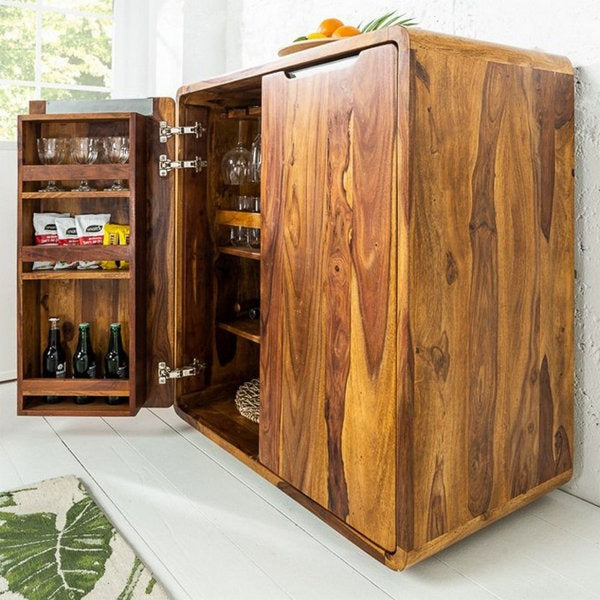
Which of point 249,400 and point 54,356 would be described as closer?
point 249,400

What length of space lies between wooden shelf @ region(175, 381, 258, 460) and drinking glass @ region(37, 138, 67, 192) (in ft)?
2.89

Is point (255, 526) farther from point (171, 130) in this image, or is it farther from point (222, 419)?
point (171, 130)

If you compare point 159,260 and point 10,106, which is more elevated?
point 10,106

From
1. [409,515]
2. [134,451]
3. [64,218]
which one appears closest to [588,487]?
[409,515]

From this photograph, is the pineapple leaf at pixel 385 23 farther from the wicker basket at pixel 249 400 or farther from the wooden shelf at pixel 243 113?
the wicker basket at pixel 249 400

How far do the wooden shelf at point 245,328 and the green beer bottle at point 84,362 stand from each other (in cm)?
49

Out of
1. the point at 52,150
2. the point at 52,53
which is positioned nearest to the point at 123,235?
the point at 52,150

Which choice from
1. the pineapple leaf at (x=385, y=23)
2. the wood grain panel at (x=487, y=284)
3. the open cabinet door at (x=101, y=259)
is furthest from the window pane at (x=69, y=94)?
the wood grain panel at (x=487, y=284)

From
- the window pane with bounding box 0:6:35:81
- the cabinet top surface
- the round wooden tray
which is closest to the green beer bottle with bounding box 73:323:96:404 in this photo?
the cabinet top surface

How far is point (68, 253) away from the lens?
2188 mm

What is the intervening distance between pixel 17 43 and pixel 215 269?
154 cm

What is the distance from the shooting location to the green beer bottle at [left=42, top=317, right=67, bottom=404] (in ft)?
7.61

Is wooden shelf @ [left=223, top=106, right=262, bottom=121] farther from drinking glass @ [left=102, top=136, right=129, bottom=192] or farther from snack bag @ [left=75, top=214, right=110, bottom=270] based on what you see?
snack bag @ [left=75, top=214, right=110, bottom=270]

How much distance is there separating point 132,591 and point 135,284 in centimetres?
105
